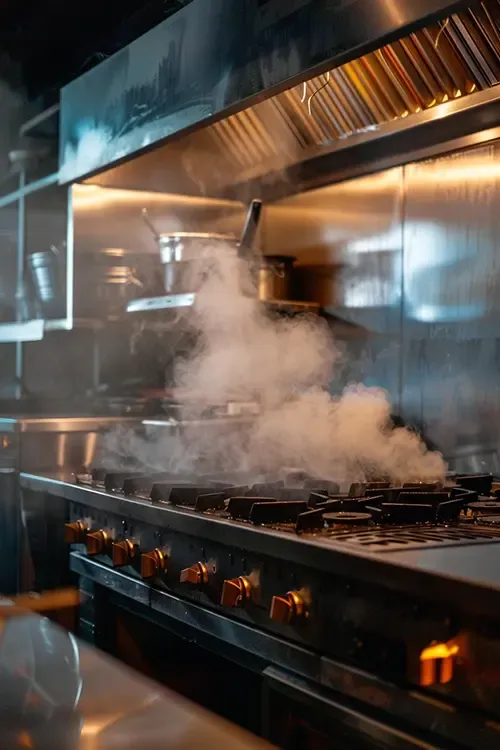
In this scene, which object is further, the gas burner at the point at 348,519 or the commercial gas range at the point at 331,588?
the gas burner at the point at 348,519

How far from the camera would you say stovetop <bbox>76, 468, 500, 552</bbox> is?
1492mm

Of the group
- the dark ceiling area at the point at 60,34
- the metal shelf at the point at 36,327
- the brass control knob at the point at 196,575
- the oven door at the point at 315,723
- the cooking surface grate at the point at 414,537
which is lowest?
the oven door at the point at 315,723

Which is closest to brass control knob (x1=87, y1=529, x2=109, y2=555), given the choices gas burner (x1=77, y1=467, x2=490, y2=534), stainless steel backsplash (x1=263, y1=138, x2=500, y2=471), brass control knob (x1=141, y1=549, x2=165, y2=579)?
gas burner (x1=77, y1=467, x2=490, y2=534)

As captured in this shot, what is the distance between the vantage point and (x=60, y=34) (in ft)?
10.8

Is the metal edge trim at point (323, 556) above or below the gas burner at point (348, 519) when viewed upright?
below

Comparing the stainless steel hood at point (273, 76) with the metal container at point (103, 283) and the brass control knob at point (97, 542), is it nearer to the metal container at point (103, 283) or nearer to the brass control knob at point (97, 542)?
the metal container at point (103, 283)

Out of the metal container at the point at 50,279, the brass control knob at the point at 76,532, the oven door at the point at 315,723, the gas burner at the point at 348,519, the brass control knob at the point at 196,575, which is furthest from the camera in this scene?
the metal container at the point at 50,279

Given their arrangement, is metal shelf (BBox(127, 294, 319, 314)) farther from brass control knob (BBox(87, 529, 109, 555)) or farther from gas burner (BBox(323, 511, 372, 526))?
gas burner (BBox(323, 511, 372, 526))

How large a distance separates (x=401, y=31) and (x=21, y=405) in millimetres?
2143

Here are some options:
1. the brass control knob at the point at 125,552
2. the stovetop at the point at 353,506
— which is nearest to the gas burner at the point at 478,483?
the stovetop at the point at 353,506

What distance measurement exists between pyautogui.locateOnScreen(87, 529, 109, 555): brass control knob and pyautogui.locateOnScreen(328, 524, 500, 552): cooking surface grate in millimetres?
798

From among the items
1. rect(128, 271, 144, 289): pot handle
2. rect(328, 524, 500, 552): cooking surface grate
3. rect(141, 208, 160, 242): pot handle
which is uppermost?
rect(141, 208, 160, 242): pot handle

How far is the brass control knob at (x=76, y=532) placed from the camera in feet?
7.43

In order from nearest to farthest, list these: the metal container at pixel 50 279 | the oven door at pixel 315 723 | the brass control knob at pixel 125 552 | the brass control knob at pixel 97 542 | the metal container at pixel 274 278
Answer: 1. the oven door at pixel 315 723
2. the brass control knob at pixel 125 552
3. the brass control knob at pixel 97 542
4. the metal container at pixel 274 278
5. the metal container at pixel 50 279
